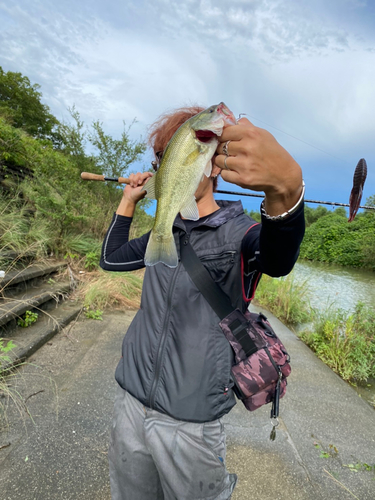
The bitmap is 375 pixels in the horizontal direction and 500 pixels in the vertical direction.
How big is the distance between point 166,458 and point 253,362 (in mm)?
606

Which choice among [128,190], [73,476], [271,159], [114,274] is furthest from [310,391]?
[114,274]

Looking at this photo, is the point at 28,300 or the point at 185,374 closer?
the point at 185,374

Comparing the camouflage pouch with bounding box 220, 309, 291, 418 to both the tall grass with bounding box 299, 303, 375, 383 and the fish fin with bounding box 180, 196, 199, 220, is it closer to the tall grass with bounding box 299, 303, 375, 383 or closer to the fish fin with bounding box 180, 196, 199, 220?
the fish fin with bounding box 180, 196, 199, 220

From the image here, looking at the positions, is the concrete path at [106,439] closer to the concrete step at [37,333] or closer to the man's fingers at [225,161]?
the concrete step at [37,333]

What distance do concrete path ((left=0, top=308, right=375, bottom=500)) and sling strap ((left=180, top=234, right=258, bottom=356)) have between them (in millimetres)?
1680

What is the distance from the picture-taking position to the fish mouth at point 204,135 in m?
1.06

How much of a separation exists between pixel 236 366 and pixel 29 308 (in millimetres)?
3799

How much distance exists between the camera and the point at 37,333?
3861 millimetres

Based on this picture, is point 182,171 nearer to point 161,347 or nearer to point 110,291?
point 161,347

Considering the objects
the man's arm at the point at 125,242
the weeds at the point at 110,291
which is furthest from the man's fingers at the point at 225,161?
the weeds at the point at 110,291

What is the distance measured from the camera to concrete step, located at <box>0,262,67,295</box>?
4.13 metres

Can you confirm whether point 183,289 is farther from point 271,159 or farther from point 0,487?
point 0,487

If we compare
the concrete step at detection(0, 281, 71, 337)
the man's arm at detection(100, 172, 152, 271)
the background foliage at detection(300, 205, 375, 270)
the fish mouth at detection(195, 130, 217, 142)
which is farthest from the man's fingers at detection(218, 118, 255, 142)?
the background foliage at detection(300, 205, 375, 270)

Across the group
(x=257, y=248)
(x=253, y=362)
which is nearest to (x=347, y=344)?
(x=253, y=362)
